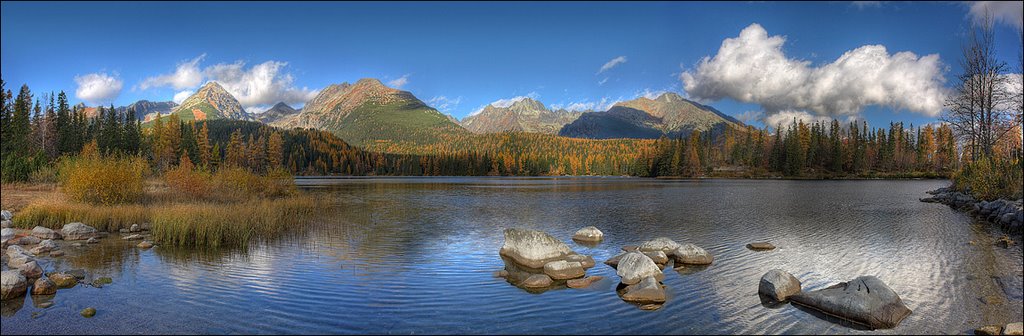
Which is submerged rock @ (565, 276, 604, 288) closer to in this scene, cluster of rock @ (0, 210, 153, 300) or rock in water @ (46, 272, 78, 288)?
cluster of rock @ (0, 210, 153, 300)

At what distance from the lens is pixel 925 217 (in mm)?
32438

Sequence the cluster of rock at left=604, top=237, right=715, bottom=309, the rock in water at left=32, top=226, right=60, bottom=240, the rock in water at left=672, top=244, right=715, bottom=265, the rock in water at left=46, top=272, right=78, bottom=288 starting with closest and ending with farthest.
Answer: the cluster of rock at left=604, top=237, right=715, bottom=309, the rock in water at left=46, top=272, right=78, bottom=288, the rock in water at left=672, top=244, right=715, bottom=265, the rock in water at left=32, top=226, right=60, bottom=240

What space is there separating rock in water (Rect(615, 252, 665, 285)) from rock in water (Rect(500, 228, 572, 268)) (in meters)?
2.90

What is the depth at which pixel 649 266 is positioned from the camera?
1457 centimetres

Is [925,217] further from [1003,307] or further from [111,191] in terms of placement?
[111,191]

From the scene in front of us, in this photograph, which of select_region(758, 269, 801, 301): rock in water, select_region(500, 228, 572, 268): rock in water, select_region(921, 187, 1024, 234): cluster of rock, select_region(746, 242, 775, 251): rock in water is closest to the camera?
select_region(758, 269, 801, 301): rock in water

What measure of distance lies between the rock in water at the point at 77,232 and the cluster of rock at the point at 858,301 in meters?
27.3

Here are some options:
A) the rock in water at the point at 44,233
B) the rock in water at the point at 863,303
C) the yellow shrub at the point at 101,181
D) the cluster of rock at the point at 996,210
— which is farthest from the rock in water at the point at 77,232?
the cluster of rock at the point at 996,210

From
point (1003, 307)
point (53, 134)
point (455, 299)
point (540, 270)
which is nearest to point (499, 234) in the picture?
point (540, 270)

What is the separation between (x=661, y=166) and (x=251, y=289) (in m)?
165

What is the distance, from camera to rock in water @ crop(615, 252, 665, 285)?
1413 cm

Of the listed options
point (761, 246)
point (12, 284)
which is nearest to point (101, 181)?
point (12, 284)

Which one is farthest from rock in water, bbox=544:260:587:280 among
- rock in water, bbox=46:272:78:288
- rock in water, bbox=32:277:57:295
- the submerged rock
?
rock in water, bbox=46:272:78:288

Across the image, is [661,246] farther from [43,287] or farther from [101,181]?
[101,181]
